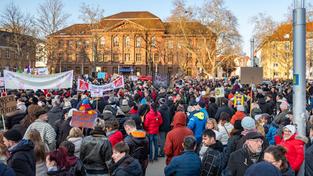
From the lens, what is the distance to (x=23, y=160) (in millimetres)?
5211

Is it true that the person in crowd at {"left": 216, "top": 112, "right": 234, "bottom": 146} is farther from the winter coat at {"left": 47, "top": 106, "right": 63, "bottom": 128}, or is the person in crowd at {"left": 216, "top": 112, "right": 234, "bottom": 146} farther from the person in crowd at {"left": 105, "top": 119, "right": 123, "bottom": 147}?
the winter coat at {"left": 47, "top": 106, "right": 63, "bottom": 128}

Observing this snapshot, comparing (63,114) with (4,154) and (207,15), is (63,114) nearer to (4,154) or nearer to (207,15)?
(4,154)

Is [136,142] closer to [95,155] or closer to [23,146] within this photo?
[95,155]

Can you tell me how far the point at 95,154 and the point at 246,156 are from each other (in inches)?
88.7

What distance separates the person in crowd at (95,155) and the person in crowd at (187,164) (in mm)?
1081

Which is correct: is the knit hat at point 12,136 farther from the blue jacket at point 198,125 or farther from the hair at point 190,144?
the blue jacket at point 198,125

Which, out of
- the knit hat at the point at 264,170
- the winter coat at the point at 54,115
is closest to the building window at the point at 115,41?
the winter coat at the point at 54,115

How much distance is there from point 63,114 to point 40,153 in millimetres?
5299

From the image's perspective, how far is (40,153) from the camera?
575 cm

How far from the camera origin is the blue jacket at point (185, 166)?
5816 millimetres

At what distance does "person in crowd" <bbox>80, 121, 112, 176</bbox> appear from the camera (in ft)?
21.1

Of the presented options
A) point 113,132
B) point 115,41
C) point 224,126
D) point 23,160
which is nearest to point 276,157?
point 23,160

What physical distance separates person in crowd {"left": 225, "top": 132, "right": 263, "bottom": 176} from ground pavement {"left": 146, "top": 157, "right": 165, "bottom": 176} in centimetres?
476

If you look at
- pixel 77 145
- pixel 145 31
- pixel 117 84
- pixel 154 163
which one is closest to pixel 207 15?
pixel 145 31
